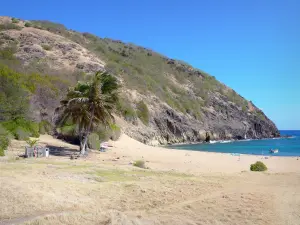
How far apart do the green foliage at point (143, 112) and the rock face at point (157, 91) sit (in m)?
0.90

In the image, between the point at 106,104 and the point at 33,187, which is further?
the point at 106,104

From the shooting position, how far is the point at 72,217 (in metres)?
7.49

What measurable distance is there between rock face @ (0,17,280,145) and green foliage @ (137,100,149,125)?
0.90 metres

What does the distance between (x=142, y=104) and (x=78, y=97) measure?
3202cm

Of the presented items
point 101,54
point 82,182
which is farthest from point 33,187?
point 101,54

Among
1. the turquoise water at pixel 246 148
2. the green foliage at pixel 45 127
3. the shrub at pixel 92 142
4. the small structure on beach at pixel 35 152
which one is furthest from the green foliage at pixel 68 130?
the turquoise water at pixel 246 148

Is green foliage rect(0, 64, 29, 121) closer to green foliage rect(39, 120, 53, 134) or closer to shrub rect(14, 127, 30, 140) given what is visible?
shrub rect(14, 127, 30, 140)

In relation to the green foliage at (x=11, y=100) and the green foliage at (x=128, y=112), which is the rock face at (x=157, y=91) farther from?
the green foliage at (x=11, y=100)

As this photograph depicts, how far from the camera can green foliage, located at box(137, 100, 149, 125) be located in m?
54.9

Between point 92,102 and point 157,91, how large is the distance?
44612 millimetres

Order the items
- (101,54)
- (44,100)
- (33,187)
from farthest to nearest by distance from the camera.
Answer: (101,54), (44,100), (33,187)

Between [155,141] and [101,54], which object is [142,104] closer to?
[155,141]

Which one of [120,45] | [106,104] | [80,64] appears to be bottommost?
[106,104]

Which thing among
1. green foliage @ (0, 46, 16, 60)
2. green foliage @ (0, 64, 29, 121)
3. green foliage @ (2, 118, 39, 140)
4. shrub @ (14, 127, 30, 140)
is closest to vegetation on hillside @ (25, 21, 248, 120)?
green foliage @ (0, 46, 16, 60)
